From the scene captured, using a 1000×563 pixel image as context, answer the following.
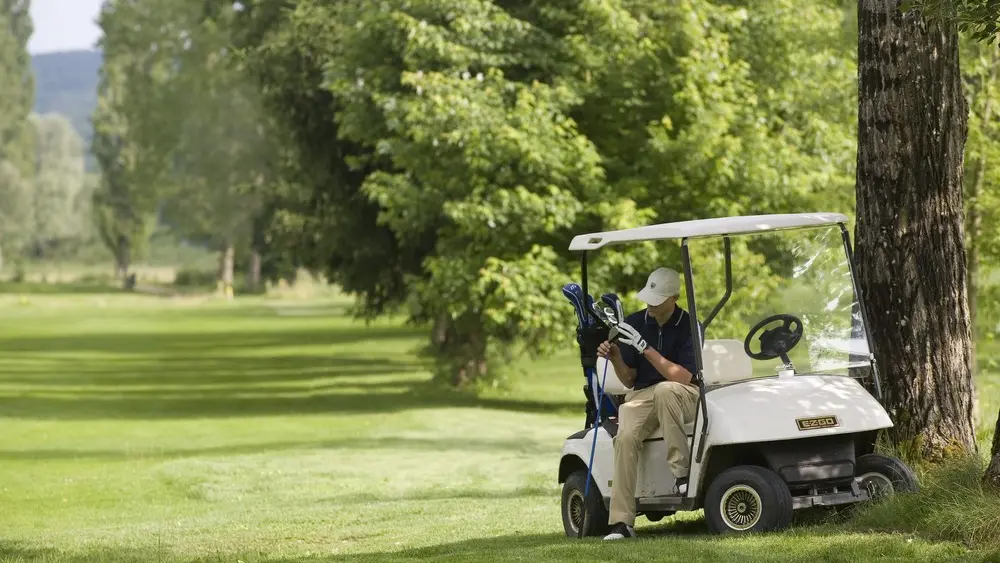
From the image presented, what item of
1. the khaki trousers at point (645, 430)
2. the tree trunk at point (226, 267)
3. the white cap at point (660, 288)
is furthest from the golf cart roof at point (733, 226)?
the tree trunk at point (226, 267)

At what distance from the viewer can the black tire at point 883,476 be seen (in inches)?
355

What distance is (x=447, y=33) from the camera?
2559cm

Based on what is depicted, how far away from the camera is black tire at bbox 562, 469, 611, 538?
10000mm

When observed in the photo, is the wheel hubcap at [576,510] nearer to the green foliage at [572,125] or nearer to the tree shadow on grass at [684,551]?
the tree shadow on grass at [684,551]

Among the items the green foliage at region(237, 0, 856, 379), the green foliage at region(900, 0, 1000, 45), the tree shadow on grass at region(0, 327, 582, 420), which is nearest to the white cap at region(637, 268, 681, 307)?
the green foliage at region(900, 0, 1000, 45)

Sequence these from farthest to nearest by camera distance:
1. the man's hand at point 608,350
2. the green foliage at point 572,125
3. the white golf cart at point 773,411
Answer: the green foliage at point 572,125, the man's hand at point 608,350, the white golf cart at point 773,411

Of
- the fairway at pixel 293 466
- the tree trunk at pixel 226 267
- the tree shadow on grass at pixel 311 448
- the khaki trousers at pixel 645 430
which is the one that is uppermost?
the tree trunk at pixel 226 267

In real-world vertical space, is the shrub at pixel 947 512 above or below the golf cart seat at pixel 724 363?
below

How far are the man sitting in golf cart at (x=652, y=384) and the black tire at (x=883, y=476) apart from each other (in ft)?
3.28

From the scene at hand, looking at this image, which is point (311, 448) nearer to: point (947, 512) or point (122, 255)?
point (947, 512)

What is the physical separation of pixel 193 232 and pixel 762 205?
68.0 m

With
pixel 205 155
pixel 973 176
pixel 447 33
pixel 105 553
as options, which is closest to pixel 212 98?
pixel 205 155

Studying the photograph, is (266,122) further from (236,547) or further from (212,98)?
(236,547)

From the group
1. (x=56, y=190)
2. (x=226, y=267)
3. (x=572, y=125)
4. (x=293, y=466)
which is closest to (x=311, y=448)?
(x=293, y=466)
